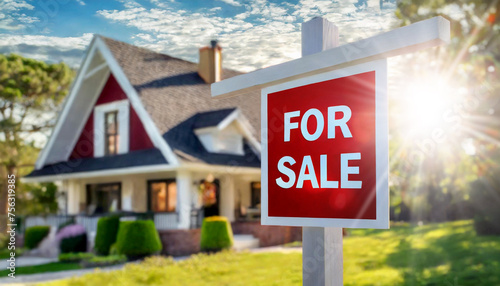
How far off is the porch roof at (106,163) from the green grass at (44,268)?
13.9ft

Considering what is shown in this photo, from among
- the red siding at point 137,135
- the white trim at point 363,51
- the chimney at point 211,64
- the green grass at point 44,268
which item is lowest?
the green grass at point 44,268

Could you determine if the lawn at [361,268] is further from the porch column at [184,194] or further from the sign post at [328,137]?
the sign post at [328,137]

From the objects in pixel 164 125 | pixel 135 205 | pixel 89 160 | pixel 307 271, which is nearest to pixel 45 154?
pixel 89 160

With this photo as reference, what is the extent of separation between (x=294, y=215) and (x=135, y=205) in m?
18.9

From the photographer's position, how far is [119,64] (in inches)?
783

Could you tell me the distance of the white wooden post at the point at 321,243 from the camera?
334cm

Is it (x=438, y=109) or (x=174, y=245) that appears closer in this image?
(x=438, y=109)

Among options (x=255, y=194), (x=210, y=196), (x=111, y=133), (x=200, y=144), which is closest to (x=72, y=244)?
(x=111, y=133)

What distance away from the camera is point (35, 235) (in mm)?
21125

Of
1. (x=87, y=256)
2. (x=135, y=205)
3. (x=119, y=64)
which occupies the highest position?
(x=119, y=64)

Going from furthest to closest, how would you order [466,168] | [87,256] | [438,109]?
1. [87,256]
2. [466,168]
3. [438,109]

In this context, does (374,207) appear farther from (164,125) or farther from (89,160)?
(89,160)

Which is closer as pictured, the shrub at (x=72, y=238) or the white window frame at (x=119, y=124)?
the shrub at (x=72, y=238)

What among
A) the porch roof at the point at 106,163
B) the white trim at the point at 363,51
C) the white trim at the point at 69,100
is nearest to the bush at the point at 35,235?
the porch roof at the point at 106,163
